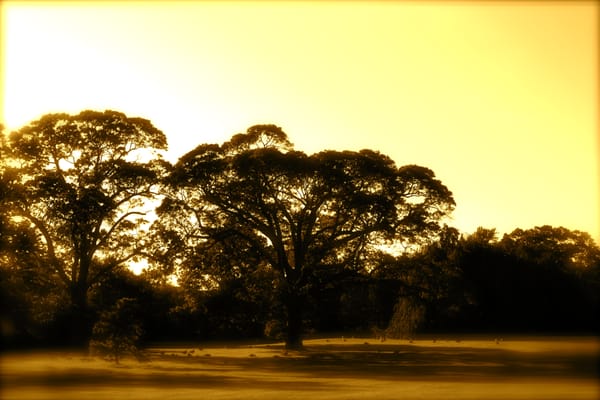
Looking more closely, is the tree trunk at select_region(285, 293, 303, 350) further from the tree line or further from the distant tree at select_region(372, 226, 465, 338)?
the distant tree at select_region(372, 226, 465, 338)

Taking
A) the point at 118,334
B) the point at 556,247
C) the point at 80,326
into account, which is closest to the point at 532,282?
the point at 556,247

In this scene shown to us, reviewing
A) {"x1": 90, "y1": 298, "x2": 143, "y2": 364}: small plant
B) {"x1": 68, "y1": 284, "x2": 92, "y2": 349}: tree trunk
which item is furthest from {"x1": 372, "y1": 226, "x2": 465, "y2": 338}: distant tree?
{"x1": 68, "y1": 284, "x2": 92, "y2": 349}: tree trunk

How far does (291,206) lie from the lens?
133 feet

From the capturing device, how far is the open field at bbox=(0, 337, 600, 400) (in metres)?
15.3

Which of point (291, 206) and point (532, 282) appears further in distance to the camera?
point (291, 206)

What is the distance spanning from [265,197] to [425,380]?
20669mm

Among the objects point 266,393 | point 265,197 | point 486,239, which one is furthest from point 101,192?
point 486,239

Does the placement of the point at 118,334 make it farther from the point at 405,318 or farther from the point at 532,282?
the point at 532,282

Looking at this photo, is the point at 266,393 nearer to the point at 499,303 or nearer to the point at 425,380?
the point at 425,380

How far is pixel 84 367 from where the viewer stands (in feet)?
86.8

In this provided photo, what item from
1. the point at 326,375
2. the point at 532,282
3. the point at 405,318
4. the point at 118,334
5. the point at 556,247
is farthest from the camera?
the point at 556,247

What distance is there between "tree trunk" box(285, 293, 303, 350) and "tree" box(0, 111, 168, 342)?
10017 mm

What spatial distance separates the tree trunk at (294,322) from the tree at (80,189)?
10017mm

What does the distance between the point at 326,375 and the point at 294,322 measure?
16.0 m
